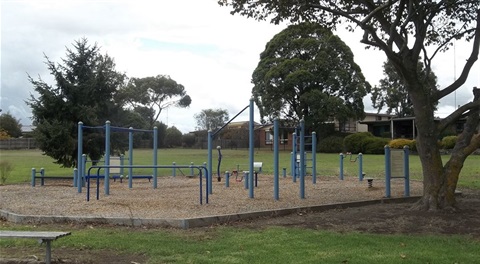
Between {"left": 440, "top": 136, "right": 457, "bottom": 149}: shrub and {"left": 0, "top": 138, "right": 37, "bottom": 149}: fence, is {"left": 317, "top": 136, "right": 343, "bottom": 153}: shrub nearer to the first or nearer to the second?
{"left": 440, "top": 136, "right": 457, "bottom": 149}: shrub

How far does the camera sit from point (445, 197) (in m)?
10.6

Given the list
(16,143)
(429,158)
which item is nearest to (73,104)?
(429,158)

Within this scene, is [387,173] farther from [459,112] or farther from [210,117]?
[210,117]

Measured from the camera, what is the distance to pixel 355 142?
1866 inches

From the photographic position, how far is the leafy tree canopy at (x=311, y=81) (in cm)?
4722

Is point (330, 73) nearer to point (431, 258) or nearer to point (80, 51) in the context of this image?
point (80, 51)

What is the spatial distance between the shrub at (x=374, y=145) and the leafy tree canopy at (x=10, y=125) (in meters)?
53.7

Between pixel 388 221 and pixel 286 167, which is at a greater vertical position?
pixel 286 167

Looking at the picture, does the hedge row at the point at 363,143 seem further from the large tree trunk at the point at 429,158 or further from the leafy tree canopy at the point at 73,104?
the large tree trunk at the point at 429,158

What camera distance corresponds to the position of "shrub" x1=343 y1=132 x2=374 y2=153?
154 feet

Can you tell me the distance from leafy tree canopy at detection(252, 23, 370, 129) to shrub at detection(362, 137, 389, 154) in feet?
10.6

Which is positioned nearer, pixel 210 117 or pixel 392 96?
pixel 392 96

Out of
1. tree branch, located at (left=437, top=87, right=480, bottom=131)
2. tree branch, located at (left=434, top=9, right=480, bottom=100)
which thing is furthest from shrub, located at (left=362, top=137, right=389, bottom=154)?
tree branch, located at (left=437, top=87, right=480, bottom=131)

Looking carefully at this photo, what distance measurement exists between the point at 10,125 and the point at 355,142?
55.5 m
